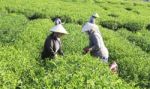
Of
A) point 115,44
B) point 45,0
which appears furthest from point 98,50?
point 45,0

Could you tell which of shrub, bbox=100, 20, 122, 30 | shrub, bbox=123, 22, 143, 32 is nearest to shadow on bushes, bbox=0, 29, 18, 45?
shrub, bbox=100, 20, 122, 30

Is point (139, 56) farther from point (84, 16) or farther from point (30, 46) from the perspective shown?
point (84, 16)

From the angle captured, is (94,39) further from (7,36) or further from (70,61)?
(7,36)

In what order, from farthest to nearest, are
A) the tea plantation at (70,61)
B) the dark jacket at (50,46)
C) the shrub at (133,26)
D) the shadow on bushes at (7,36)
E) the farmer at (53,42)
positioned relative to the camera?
the shrub at (133,26)
the shadow on bushes at (7,36)
the dark jacket at (50,46)
the farmer at (53,42)
the tea plantation at (70,61)

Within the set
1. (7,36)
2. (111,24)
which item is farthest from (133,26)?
(7,36)

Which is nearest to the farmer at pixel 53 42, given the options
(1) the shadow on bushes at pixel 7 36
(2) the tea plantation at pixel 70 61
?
(2) the tea plantation at pixel 70 61

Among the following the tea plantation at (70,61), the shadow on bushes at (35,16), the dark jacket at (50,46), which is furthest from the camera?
the shadow on bushes at (35,16)

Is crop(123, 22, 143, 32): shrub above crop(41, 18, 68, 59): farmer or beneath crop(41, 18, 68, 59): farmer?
beneath

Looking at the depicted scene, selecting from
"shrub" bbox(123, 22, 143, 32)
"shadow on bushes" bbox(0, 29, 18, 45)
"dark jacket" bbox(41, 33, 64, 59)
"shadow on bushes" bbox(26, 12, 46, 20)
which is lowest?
"shrub" bbox(123, 22, 143, 32)

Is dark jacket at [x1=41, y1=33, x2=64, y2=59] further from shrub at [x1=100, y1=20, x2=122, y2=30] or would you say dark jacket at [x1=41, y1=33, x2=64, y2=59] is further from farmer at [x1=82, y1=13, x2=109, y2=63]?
shrub at [x1=100, y1=20, x2=122, y2=30]

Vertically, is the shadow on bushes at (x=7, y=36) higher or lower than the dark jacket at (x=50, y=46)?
lower

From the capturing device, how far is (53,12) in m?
32.0

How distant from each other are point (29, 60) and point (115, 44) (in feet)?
23.1

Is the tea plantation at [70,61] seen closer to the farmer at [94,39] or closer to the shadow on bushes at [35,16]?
the shadow on bushes at [35,16]
